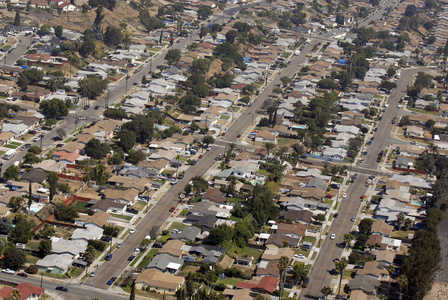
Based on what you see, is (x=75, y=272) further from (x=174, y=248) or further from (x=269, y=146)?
(x=269, y=146)

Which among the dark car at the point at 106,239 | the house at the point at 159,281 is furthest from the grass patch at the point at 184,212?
the house at the point at 159,281

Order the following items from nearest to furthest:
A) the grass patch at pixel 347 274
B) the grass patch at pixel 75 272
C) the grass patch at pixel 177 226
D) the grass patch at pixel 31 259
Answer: the grass patch at pixel 75 272
the grass patch at pixel 31 259
the grass patch at pixel 347 274
the grass patch at pixel 177 226

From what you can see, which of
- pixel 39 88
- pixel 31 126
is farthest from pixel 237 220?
pixel 39 88

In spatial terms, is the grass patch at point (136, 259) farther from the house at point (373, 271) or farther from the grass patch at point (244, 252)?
the house at point (373, 271)

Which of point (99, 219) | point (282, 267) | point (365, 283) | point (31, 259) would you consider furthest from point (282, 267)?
point (31, 259)

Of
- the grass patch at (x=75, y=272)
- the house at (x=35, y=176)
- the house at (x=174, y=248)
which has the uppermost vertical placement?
the house at (x=174, y=248)

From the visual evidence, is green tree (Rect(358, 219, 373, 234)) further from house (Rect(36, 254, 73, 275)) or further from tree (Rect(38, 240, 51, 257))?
tree (Rect(38, 240, 51, 257))
